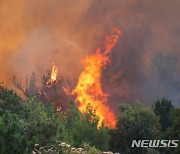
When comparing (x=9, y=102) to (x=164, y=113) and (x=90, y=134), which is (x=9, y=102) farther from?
(x=164, y=113)

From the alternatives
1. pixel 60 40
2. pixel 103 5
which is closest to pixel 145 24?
pixel 103 5

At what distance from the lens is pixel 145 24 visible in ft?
283

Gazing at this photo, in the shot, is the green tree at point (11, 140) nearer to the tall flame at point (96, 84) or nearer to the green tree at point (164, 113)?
the green tree at point (164, 113)

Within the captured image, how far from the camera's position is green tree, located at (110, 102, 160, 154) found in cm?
4259

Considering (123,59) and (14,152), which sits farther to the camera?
(123,59)

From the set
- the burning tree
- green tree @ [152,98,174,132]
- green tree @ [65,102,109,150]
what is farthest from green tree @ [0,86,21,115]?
the burning tree

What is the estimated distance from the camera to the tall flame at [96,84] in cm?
7012

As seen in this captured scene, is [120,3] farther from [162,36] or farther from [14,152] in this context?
[14,152]

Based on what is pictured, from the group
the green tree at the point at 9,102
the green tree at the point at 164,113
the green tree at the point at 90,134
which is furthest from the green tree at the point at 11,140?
the green tree at the point at 164,113

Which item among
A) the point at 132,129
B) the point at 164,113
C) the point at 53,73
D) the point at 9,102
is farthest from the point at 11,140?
the point at 53,73

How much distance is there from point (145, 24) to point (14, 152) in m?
73.6

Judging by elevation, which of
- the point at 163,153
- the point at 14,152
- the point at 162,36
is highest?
the point at 162,36

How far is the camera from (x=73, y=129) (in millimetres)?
37156

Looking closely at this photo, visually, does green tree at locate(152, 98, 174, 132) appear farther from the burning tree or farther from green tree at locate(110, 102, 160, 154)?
the burning tree
